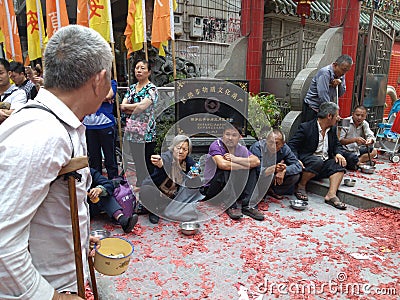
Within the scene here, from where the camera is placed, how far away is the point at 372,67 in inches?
303

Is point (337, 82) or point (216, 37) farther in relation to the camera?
point (216, 37)

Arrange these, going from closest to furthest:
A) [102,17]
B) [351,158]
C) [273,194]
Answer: [273,194] → [102,17] → [351,158]

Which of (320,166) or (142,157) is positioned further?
(320,166)

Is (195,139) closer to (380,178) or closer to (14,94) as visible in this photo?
(14,94)

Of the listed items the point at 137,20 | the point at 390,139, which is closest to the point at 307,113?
the point at 390,139

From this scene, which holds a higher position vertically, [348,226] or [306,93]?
[306,93]

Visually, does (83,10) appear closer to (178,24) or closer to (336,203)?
(178,24)

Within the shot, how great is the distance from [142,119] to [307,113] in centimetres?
352

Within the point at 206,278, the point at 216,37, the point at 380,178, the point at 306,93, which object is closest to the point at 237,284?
the point at 206,278

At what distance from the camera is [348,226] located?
418 cm

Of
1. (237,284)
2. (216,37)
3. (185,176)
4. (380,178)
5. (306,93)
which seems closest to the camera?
(237,284)

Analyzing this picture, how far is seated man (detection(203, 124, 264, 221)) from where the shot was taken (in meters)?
4.38

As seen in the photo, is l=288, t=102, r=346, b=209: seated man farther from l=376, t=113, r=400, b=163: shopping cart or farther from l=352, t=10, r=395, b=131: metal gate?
l=352, t=10, r=395, b=131: metal gate

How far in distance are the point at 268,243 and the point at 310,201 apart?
1712 millimetres
